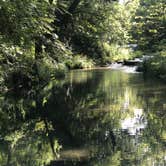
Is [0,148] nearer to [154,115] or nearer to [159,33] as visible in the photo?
[154,115]

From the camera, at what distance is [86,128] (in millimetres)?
13547

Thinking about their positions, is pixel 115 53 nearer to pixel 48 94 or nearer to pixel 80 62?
pixel 80 62

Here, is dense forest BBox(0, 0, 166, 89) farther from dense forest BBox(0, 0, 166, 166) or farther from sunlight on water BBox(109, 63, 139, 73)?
sunlight on water BBox(109, 63, 139, 73)

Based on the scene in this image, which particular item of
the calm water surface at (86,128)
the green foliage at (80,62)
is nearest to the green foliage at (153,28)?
the green foliage at (80,62)

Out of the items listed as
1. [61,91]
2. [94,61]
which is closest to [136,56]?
[94,61]

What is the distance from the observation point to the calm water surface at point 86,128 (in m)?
9.88

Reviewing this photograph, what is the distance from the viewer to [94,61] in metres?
46.3

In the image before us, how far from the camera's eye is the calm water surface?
988cm

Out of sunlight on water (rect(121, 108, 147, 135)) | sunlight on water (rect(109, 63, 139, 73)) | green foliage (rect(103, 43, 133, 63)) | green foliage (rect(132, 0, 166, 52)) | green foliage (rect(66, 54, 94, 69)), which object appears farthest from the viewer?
green foliage (rect(103, 43, 133, 63))

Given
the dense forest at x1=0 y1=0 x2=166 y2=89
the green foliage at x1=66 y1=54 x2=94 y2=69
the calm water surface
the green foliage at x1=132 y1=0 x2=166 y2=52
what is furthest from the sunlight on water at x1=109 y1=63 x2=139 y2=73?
the calm water surface

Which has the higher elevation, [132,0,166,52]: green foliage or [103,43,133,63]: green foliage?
[132,0,166,52]: green foliage

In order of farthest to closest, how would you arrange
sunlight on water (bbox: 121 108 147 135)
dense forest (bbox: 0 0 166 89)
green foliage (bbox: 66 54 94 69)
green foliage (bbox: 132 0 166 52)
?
green foliage (bbox: 132 0 166 52)
green foliage (bbox: 66 54 94 69)
sunlight on water (bbox: 121 108 147 135)
dense forest (bbox: 0 0 166 89)

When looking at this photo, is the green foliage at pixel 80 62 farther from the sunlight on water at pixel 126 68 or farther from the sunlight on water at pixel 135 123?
the sunlight on water at pixel 135 123

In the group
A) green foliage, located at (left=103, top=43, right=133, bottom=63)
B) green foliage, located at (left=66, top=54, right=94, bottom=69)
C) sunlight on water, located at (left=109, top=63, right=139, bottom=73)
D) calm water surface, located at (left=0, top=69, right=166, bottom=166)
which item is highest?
green foliage, located at (left=103, top=43, right=133, bottom=63)
